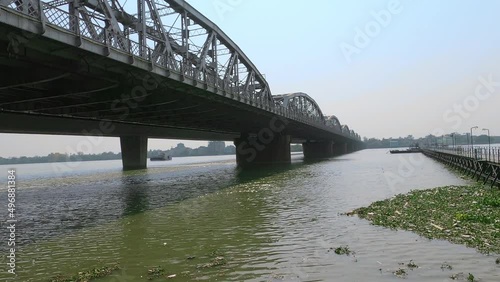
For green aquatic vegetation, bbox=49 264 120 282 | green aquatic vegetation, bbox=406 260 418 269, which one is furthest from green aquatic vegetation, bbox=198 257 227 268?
green aquatic vegetation, bbox=406 260 418 269

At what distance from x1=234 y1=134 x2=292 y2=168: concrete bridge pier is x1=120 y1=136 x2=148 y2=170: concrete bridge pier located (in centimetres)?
2048

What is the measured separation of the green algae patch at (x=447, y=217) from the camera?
12.2m

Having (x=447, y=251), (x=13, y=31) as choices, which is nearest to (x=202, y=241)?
(x=447, y=251)

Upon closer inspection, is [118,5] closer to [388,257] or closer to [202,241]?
[202,241]

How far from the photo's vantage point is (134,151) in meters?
81.1

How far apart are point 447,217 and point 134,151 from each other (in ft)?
238

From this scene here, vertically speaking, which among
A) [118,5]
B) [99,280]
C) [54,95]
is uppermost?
[118,5]

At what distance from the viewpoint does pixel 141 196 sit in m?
31.3

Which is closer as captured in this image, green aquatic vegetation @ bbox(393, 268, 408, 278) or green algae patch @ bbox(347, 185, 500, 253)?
green aquatic vegetation @ bbox(393, 268, 408, 278)

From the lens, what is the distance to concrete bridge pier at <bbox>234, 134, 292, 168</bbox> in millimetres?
88875

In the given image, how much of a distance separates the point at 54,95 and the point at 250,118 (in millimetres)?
37148

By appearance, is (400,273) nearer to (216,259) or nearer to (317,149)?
(216,259)

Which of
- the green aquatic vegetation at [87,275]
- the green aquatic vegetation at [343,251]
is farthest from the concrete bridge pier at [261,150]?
the green aquatic vegetation at [87,275]

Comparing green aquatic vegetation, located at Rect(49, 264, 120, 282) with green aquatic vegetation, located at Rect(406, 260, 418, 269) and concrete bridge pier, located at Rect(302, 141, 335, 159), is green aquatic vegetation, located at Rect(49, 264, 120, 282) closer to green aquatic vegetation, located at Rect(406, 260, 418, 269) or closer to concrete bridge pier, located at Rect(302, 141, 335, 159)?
green aquatic vegetation, located at Rect(406, 260, 418, 269)
